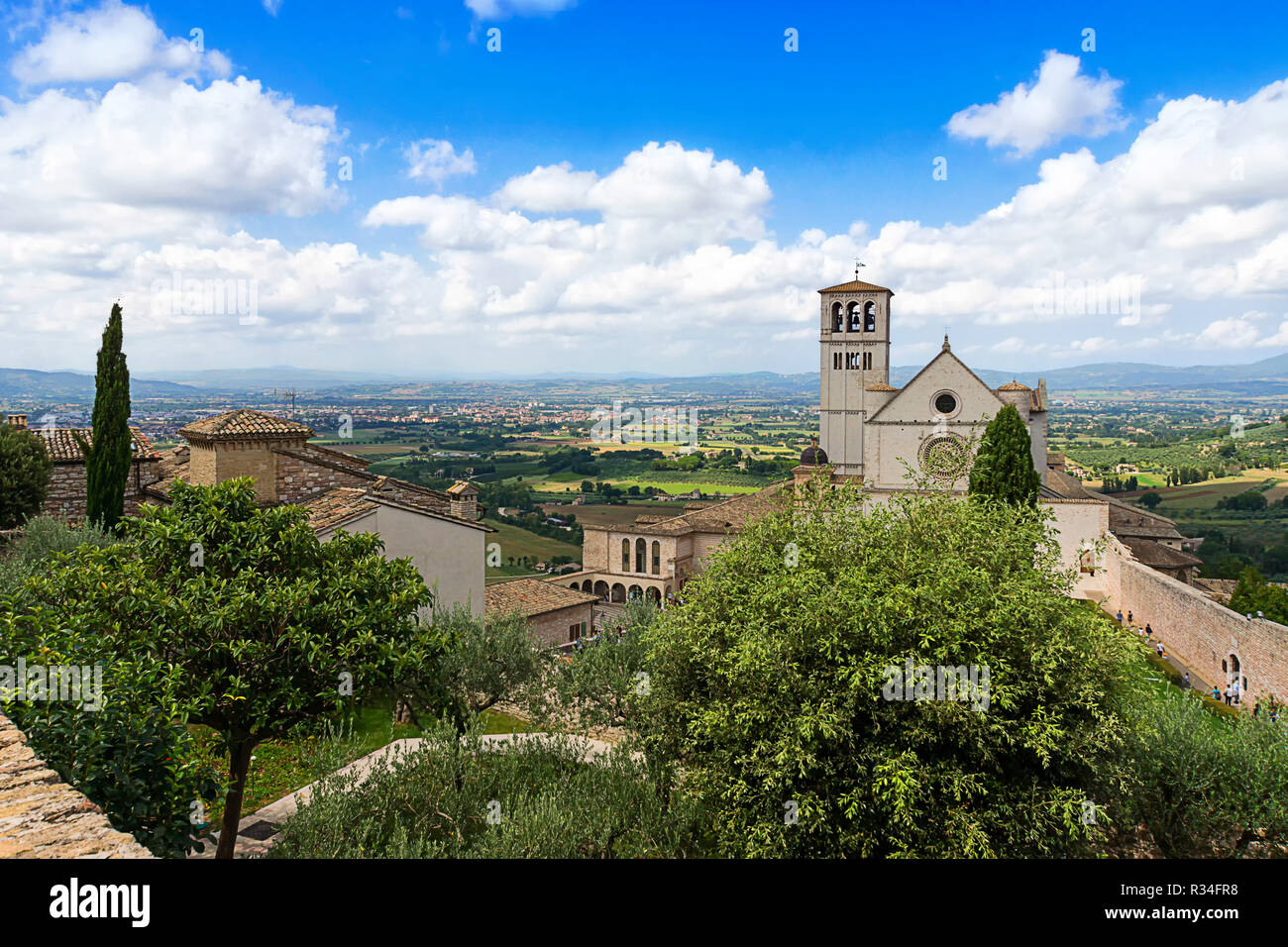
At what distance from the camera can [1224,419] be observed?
136250mm

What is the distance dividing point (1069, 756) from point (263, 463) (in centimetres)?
1949

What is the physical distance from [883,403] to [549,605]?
924 inches

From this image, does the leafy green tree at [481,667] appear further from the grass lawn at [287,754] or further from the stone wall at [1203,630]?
the stone wall at [1203,630]

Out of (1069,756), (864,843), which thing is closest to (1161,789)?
(1069,756)

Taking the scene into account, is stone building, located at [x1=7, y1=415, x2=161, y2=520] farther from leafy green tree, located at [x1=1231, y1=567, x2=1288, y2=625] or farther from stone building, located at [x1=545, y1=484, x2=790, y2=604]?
leafy green tree, located at [x1=1231, y1=567, x2=1288, y2=625]

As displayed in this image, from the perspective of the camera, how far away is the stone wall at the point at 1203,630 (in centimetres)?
1983

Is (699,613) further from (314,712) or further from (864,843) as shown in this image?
(314,712)

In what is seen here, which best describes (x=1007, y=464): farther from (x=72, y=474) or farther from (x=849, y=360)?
(x=72, y=474)

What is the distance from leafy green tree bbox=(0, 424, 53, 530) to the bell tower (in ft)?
125

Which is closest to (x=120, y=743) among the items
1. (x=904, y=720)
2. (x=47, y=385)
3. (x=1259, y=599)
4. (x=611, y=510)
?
(x=904, y=720)

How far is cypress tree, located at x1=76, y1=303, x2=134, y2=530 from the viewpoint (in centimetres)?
2436

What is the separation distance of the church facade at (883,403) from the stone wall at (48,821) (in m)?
32.4

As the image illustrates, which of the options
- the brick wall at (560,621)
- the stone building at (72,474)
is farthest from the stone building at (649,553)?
Result: the stone building at (72,474)
